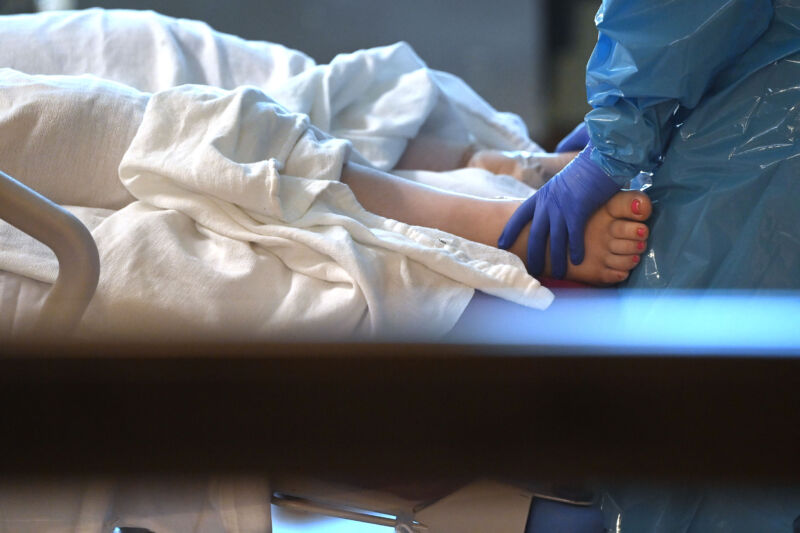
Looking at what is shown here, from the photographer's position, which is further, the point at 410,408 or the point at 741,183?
the point at 741,183

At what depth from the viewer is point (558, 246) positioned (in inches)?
26.5

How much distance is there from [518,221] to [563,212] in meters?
0.05

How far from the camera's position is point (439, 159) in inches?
41.0

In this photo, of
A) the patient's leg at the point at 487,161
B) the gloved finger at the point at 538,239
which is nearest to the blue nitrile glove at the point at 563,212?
the gloved finger at the point at 538,239

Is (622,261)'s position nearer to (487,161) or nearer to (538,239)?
(538,239)

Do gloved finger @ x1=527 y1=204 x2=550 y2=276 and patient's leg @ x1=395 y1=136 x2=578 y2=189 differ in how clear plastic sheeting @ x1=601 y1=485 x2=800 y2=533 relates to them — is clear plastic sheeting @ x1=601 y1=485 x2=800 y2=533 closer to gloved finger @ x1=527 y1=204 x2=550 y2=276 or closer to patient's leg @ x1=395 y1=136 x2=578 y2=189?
gloved finger @ x1=527 y1=204 x2=550 y2=276

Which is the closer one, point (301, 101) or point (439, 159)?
point (301, 101)

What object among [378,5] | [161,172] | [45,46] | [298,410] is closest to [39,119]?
[161,172]

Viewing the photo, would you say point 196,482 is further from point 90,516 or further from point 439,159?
point 439,159

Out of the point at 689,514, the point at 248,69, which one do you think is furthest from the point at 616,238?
the point at 248,69

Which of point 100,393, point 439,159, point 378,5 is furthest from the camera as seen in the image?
point 378,5

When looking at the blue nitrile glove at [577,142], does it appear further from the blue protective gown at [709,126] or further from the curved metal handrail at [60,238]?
the curved metal handrail at [60,238]

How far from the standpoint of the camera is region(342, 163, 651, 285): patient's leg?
2.18 feet

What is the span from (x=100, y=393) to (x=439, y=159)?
79 cm
